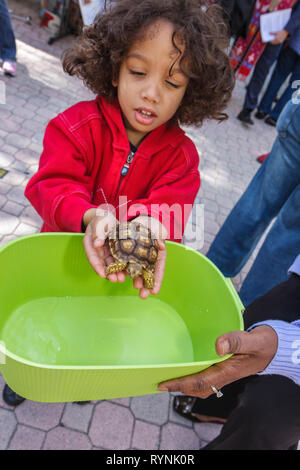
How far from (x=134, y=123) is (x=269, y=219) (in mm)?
1342

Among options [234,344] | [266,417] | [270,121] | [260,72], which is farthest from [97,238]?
[270,121]

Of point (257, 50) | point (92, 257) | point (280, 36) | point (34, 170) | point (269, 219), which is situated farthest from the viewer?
point (257, 50)

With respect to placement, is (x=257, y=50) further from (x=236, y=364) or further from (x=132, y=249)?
(x=236, y=364)

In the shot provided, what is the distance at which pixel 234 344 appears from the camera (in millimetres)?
1114

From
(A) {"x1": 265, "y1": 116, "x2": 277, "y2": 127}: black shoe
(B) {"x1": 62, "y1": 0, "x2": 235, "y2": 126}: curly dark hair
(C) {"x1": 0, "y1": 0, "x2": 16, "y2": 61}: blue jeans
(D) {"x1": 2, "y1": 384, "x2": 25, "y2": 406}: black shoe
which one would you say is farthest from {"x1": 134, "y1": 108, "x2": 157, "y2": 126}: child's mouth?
(A) {"x1": 265, "y1": 116, "x2": 277, "y2": 127}: black shoe

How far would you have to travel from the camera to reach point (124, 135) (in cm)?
132

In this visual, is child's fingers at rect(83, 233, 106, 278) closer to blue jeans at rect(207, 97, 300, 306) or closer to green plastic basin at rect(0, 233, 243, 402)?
green plastic basin at rect(0, 233, 243, 402)

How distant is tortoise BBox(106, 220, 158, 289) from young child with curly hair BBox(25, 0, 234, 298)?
42 mm

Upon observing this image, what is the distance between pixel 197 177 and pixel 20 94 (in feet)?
10.5

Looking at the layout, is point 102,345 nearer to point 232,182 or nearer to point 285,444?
point 285,444

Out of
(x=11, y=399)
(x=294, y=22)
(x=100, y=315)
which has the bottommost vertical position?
(x=11, y=399)

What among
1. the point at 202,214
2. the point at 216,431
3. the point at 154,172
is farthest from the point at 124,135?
the point at 202,214

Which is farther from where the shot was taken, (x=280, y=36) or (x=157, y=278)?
(x=280, y=36)

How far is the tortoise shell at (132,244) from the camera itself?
124 cm
